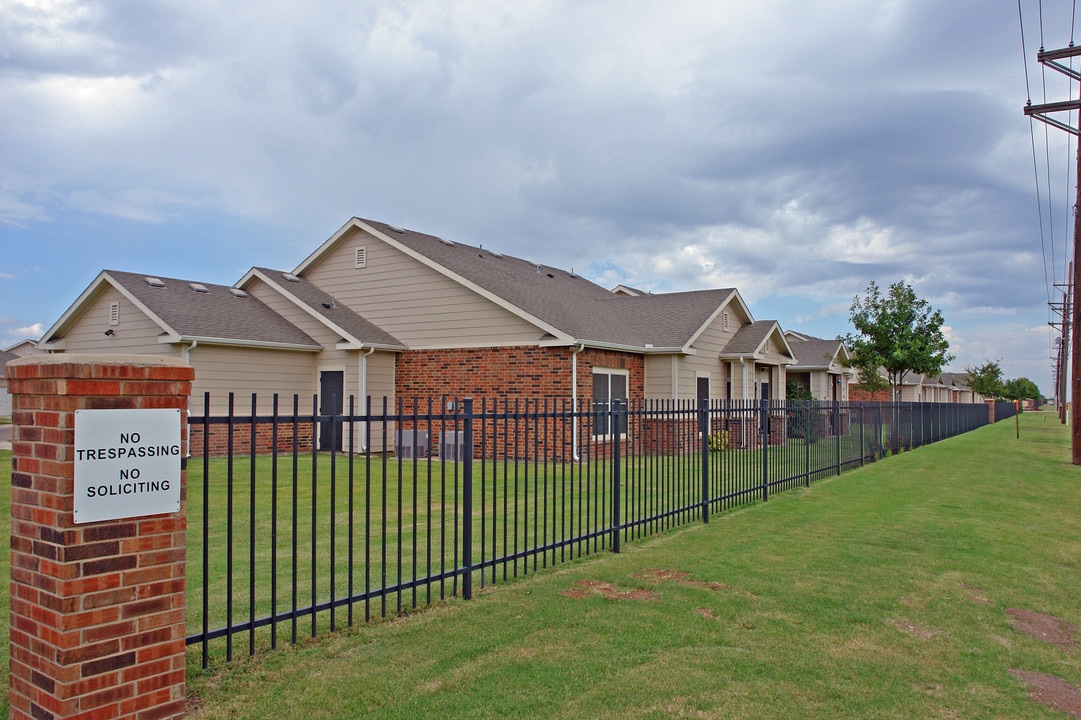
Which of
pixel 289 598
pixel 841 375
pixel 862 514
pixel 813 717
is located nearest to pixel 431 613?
pixel 289 598

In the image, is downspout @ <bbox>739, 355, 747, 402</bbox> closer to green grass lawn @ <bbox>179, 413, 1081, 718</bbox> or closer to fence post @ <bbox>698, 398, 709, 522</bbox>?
fence post @ <bbox>698, 398, 709, 522</bbox>

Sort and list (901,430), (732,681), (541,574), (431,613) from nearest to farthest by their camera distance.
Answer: (732,681), (431,613), (541,574), (901,430)

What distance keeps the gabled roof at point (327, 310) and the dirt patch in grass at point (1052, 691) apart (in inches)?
609

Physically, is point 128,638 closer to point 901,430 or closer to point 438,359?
point 438,359

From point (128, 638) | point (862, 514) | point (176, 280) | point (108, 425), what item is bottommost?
Result: point (862, 514)

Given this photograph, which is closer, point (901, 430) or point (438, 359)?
point (438, 359)

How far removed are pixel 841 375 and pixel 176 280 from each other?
29272 millimetres

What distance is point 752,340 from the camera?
907 inches

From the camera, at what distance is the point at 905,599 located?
6.20 meters

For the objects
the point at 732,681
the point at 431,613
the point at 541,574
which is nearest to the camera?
the point at 732,681

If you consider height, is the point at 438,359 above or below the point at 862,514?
above

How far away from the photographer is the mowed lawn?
4.11 m

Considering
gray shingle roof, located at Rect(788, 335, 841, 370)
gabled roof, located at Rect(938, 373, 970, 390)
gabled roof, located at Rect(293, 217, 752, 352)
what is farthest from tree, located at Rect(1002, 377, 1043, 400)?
gabled roof, located at Rect(293, 217, 752, 352)

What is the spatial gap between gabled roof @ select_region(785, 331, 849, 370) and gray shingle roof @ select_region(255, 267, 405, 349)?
19.5 m
